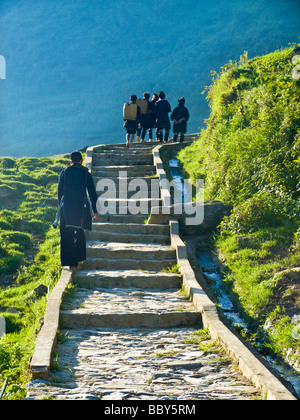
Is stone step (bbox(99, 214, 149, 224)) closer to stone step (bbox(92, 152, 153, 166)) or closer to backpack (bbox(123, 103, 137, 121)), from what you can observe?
stone step (bbox(92, 152, 153, 166))

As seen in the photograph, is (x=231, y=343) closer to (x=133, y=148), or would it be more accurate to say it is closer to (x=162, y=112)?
(x=133, y=148)

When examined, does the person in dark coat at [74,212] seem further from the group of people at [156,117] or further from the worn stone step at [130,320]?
the group of people at [156,117]

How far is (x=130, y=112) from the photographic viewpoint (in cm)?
1559

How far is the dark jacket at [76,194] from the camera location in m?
7.65

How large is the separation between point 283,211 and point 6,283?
507cm

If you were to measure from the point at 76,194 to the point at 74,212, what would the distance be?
0.30 m

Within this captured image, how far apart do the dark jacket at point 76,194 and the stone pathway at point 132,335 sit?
90 centimetres

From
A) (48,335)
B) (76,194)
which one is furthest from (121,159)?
(48,335)

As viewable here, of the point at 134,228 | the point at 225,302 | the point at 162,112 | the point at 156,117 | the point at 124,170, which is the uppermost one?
the point at 162,112

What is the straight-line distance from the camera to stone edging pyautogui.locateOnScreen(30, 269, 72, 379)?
4.63m

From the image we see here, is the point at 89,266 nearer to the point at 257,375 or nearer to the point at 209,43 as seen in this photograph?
the point at 257,375

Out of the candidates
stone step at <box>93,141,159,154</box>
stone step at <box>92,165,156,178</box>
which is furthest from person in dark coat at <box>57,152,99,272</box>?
stone step at <box>93,141,159,154</box>

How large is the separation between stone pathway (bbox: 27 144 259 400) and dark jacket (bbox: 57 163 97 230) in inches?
35.6

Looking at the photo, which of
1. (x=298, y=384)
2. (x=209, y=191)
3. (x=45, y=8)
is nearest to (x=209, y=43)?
(x=45, y=8)
